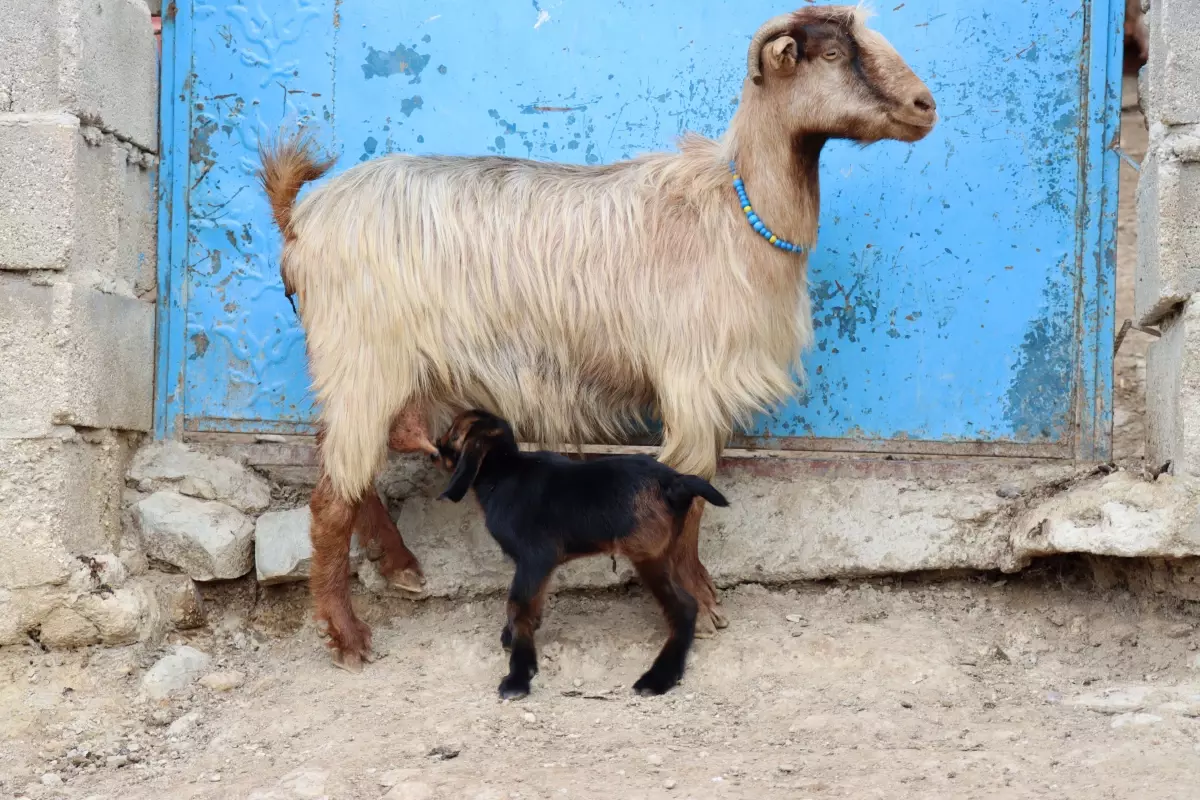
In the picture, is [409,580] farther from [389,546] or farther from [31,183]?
[31,183]

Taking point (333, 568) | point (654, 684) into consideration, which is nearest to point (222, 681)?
point (333, 568)

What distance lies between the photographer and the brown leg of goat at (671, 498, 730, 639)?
12.8ft

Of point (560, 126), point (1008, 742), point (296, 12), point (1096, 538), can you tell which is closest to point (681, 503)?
point (1008, 742)

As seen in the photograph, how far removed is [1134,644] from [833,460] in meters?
1.11

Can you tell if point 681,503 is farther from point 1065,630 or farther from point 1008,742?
point 1065,630

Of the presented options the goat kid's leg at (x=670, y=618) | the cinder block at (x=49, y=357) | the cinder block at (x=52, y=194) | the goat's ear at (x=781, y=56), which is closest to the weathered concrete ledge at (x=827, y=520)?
the goat kid's leg at (x=670, y=618)

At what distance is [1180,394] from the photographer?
146 inches

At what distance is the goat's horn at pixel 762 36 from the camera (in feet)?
12.0

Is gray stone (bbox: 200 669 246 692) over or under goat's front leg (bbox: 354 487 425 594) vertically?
under

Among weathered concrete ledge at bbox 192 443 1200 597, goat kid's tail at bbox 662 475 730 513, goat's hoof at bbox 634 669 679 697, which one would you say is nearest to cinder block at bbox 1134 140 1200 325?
weathered concrete ledge at bbox 192 443 1200 597

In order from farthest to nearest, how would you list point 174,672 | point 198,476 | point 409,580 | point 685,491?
1. point 198,476
2. point 409,580
3. point 174,672
4. point 685,491

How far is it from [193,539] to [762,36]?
8.09 ft

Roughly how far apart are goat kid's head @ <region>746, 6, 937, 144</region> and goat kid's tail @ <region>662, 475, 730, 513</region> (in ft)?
3.73

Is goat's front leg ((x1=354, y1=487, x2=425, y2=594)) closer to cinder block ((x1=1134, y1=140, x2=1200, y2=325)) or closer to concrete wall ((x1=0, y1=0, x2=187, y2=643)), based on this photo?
concrete wall ((x1=0, y1=0, x2=187, y2=643))
